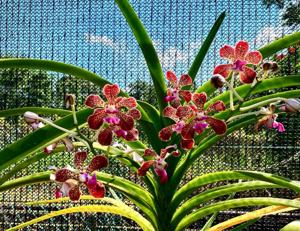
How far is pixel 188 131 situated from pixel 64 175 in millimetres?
127

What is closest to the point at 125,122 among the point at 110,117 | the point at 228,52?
the point at 110,117

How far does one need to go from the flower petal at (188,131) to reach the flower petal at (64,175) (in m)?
0.11

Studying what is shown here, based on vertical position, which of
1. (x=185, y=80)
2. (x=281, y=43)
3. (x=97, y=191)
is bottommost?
(x=97, y=191)

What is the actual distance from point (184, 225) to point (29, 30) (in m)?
1.28

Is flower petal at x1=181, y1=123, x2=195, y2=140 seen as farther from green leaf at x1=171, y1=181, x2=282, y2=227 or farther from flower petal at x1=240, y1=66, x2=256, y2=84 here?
green leaf at x1=171, y1=181, x2=282, y2=227

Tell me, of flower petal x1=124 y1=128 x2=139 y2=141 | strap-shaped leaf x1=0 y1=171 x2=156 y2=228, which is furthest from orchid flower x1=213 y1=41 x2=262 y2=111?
strap-shaped leaf x1=0 y1=171 x2=156 y2=228

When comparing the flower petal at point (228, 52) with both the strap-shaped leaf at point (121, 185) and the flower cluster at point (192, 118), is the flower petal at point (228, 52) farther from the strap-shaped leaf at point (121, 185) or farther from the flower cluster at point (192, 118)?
the strap-shaped leaf at point (121, 185)

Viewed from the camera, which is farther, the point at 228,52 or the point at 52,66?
the point at 52,66

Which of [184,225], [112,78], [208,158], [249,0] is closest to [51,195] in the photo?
[112,78]

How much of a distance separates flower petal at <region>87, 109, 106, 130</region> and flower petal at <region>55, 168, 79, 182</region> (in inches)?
1.9

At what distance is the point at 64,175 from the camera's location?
45 centimetres

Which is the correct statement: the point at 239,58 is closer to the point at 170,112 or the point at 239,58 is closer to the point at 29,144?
the point at 170,112

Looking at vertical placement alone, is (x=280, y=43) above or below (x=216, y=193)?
above

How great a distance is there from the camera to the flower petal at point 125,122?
452mm
